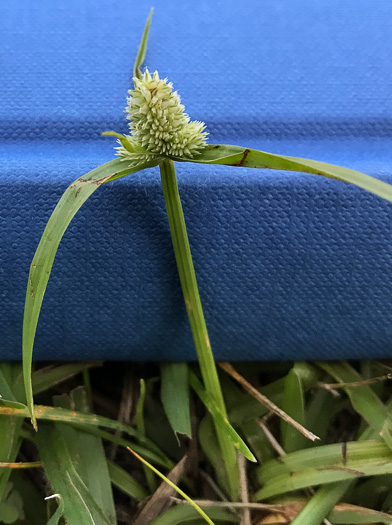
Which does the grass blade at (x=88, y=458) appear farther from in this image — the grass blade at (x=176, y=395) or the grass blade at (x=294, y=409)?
the grass blade at (x=294, y=409)

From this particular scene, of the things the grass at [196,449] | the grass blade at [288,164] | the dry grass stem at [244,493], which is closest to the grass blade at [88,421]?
the grass at [196,449]

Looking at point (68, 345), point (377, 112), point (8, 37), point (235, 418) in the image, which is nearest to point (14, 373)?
point (68, 345)

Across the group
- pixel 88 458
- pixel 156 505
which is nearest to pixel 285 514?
pixel 156 505

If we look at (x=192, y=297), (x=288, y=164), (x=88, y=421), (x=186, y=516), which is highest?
(x=288, y=164)

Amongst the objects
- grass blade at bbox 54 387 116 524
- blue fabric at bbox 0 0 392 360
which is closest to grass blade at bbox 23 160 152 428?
blue fabric at bbox 0 0 392 360

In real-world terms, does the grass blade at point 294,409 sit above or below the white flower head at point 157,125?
below

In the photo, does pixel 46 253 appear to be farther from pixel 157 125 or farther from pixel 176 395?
pixel 176 395
